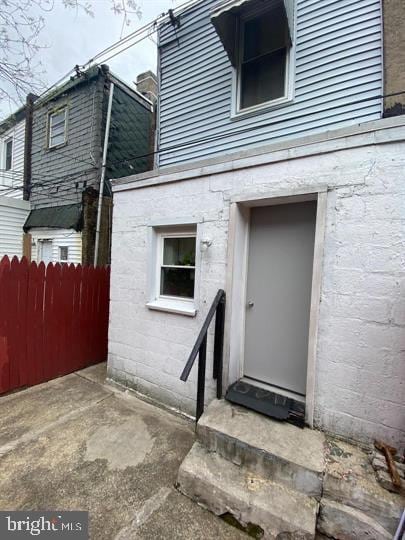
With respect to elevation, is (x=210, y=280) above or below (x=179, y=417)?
above

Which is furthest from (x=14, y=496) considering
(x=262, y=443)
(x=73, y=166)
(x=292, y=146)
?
(x=73, y=166)

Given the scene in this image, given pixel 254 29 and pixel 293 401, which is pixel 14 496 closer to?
pixel 293 401

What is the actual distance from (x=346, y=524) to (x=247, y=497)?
25.3 inches

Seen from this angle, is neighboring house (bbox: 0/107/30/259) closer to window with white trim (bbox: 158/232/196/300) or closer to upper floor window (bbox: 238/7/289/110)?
upper floor window (bbox: 238/7/289/110)

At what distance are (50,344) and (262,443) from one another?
342 cm

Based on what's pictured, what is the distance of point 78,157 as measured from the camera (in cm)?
673

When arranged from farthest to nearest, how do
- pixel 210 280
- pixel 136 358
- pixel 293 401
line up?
pixel 136 358 → pixel 210 280 → pixel 293 401

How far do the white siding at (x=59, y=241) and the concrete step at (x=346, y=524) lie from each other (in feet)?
20.0

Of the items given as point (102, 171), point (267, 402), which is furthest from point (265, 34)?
point (267, 402)

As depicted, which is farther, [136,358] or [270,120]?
[270,120]

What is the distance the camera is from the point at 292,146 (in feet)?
7.64

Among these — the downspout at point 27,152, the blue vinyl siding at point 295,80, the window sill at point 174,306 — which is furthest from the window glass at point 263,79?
the downspout at point 27,152

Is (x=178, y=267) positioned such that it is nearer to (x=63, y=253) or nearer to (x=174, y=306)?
(x=174, y=306)

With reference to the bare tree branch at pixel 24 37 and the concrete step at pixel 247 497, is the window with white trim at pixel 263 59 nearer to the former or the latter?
the bare tree branch at pixel 24 37
